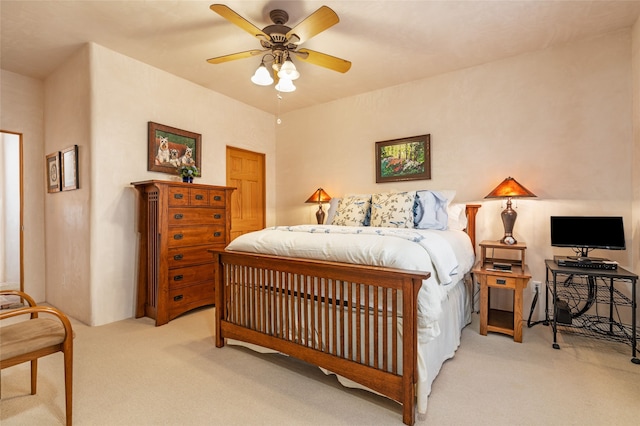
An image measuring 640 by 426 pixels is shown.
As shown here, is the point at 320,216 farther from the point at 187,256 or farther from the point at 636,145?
the point at 636,145

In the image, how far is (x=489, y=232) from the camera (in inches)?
128

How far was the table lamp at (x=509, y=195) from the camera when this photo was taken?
2818mm

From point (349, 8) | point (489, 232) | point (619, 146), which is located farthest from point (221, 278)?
point (619, 146)

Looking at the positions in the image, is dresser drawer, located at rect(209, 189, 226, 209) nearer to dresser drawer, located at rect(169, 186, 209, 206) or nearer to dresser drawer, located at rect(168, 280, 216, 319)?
dresser drawer, located at rect(169, 186, 209, 206)

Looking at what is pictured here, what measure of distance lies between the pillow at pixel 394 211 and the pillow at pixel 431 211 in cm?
10

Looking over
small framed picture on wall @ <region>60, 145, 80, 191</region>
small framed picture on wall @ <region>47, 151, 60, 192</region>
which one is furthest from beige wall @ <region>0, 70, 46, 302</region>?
small framed picture on wall @ <region>60, 145, 80, 191</region>

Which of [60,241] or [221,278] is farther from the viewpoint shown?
[60,241]

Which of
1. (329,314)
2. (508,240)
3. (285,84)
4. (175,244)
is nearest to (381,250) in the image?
(329,314)

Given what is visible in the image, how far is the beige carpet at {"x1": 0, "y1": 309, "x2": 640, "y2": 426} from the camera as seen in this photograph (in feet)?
5.26

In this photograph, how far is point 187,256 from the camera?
320 cm

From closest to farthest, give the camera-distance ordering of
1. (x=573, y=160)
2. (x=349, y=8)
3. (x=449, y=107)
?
(x=349, y=8)
(x=573, y=160)
(x=449, y=107)

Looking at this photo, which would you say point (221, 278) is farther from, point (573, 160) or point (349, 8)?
point (573, 160)

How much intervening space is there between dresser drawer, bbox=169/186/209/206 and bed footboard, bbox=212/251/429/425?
3.26 feet

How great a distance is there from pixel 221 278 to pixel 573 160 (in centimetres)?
330
